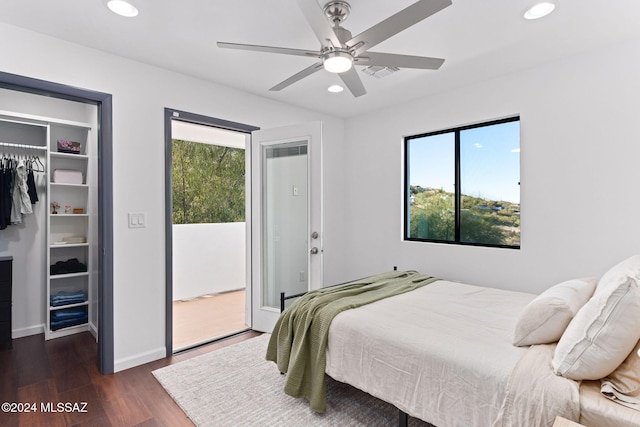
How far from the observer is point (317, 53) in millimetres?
1880

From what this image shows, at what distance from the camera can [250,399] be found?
2.23m

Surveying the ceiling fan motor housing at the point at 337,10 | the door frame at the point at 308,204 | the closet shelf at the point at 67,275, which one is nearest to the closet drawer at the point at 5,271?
the closet shelf at the point at 67,275

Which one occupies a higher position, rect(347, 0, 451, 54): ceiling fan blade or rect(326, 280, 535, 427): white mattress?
rect(347, 0, 451, 54): ceiling fan blade

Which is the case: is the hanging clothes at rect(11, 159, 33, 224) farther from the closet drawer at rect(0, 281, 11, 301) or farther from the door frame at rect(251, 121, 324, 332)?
the door frame at rect(251, 121, 324, 332)

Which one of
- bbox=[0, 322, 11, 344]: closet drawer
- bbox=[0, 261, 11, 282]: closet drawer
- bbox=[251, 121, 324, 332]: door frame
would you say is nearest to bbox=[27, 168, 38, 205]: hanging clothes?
bbox=[0, 261, 11, 282]: closet drawer

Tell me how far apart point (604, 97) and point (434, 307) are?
2.12m

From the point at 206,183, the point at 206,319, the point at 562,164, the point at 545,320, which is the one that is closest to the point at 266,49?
the point at 545,320

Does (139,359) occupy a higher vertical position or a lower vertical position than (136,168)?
lower

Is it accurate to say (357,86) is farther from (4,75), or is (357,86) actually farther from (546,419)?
(4,75)

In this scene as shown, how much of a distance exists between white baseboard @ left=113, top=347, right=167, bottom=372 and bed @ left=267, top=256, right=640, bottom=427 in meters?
1.16

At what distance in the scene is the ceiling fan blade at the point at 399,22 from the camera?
1.45 m

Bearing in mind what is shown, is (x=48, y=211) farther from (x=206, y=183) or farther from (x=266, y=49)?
(x=266, y=49)

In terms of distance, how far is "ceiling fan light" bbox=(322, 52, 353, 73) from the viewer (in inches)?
72.4

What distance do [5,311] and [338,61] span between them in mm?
3670
